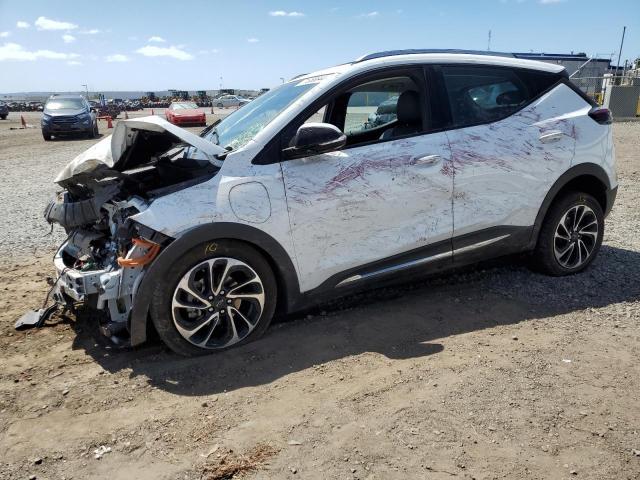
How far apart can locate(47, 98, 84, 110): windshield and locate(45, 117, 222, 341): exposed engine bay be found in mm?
19936

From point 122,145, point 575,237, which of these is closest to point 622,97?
point 575,237

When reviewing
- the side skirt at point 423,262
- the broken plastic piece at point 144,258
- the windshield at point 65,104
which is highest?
the windshield at point 65,104

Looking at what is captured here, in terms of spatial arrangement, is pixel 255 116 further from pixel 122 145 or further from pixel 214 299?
pixel 214 299

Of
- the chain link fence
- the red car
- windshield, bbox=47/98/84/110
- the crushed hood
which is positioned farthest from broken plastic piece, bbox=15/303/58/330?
the chain link fence

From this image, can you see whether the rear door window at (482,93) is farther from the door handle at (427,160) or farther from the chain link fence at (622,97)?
the chain link fence at (622,97)

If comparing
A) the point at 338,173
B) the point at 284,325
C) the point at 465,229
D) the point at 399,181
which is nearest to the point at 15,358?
the point at 284,325

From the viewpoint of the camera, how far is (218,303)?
3.46 meters

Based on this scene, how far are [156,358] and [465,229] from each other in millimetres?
2491

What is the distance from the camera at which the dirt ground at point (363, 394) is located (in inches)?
98.4

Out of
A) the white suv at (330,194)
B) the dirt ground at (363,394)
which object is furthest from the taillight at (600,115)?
the dirt ground at (363,394)

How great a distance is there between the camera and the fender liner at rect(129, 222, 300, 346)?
3.24 m

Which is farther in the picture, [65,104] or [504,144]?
[65,104]

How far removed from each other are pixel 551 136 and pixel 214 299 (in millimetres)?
3021

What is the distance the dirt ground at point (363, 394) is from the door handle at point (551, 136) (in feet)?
4.11
